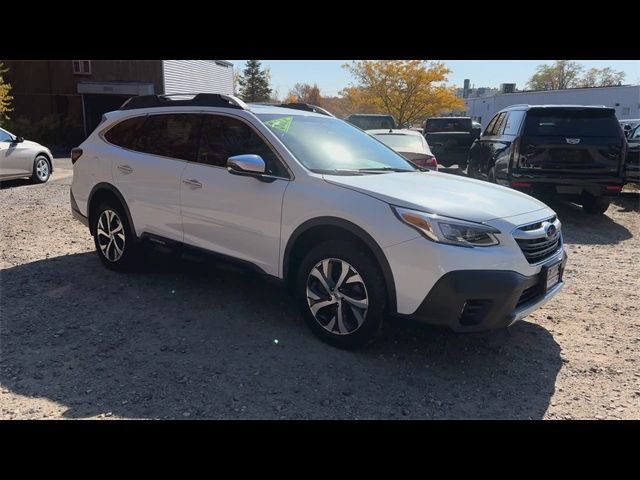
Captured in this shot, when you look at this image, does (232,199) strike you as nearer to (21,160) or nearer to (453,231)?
(453,231)

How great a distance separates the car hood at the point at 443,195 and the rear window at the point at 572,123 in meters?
4.41

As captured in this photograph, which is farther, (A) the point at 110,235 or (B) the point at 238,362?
(A) the point at 110,235

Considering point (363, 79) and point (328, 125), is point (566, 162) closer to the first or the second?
point (328, 125)

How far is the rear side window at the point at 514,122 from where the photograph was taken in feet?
27.2

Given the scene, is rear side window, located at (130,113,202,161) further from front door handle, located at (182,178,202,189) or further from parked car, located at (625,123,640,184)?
parked car, located at (625,123,640,184)

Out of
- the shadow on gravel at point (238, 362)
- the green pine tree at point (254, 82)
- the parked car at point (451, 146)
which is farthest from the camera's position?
the green pine tree at point (254, 82)

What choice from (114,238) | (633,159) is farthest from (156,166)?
(633,159)

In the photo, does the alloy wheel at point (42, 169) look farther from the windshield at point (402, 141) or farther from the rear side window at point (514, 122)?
the rear side window at point (514, 122)

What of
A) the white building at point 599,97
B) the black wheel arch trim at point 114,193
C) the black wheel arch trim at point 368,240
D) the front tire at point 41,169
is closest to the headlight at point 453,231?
the black wheel arch trim at point 368,240

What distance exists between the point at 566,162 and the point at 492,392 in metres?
5.81

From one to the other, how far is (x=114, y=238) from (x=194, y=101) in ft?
5.65

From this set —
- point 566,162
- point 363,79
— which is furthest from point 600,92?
point 566,162

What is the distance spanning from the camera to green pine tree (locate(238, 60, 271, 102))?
5488 centimetres

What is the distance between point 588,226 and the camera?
835 cm
